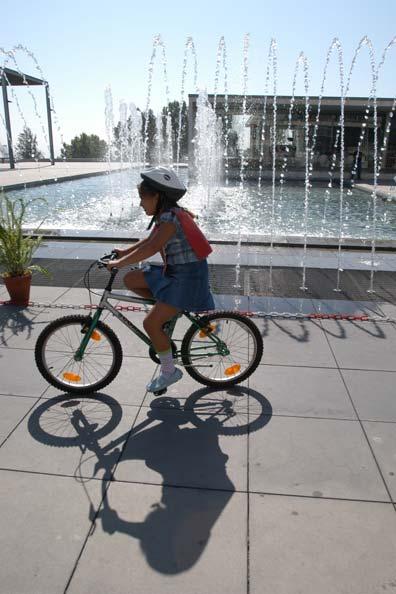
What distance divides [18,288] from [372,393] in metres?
4.15

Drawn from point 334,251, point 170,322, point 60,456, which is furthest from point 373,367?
point 334,251

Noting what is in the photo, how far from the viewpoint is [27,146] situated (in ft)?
211

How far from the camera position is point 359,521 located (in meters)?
2.64

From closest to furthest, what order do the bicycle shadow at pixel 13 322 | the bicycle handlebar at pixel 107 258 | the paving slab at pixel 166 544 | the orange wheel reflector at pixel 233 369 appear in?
the paving slab at pixel 166 544 < the bicycle handlebar at pixel 107 258 < the orange wheel reflector at pixel 233 369 < the bicycle shadow at pixel 13 322

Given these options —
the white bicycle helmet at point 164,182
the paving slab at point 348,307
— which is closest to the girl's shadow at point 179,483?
the white bicycle helmet at point 164,182

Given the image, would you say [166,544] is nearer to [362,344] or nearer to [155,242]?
[155,242]

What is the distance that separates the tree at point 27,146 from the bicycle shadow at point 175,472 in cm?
6459

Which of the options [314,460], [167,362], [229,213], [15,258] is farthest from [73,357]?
[229,213]

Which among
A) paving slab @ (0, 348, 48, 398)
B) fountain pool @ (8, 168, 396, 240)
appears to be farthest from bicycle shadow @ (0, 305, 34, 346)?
fountain pool @ (8, 168, 396, 240)

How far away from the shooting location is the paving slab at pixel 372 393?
3.71 m

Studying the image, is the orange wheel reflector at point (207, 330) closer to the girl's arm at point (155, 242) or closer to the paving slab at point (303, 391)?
the paving slab at point (303, 391)

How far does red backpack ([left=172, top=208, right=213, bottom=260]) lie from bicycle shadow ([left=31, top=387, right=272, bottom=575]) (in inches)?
49.6

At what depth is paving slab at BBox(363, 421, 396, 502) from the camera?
299 cm

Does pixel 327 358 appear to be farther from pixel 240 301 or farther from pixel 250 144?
pixel 250 144
